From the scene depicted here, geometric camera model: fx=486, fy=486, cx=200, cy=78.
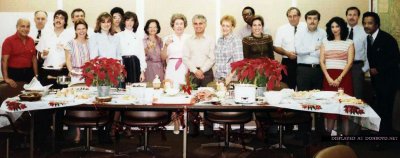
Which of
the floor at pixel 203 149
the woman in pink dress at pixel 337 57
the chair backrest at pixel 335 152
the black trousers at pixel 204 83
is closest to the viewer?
the chair backrest at pixel 335 152

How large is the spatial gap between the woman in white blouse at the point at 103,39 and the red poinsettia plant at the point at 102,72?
1.63 meters

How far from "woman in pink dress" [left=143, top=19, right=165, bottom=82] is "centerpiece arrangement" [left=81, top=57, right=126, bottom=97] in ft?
6.58

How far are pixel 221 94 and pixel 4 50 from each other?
3.30 meters

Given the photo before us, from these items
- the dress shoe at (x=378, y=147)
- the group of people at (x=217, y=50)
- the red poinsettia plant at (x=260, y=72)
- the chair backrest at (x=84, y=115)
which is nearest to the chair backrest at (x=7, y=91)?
the chair backrest at (x=84, y=115)

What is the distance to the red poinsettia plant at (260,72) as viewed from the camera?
187 inches

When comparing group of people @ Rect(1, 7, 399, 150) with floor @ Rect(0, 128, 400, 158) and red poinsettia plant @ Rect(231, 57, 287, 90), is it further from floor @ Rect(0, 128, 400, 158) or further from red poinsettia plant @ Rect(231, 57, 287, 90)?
red poinsettia plant @ Rect(231, 57, 287, 90)

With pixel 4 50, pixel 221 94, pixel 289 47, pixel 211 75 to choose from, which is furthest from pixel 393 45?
pixel 4 50

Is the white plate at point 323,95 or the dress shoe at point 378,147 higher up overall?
the white plate at point 323,95

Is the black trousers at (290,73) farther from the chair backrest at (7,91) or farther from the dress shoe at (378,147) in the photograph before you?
the chair backrest at (7,91)

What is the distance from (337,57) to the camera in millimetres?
6176

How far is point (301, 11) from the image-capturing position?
291 inches

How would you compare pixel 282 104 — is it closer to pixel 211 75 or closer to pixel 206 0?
pixel 211 75

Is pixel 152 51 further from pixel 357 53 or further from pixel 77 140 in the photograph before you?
pixel 357 53

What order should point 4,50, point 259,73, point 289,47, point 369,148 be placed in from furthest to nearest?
point 289,47 → point 4,50 → point 369,148 → point 259,73
